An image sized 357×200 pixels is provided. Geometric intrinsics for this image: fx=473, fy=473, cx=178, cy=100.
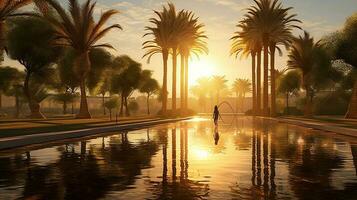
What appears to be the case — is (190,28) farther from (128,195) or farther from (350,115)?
(128,195)

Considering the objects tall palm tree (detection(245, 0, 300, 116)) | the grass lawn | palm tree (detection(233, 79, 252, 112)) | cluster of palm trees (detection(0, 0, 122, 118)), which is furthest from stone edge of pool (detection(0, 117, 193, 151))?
palm tree (detection(233, 79, 252, 112))

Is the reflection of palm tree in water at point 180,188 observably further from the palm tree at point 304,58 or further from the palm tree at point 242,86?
the palm tree at point 242,86

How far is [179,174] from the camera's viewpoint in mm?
10977

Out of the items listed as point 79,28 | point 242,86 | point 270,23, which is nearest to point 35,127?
point 79,28

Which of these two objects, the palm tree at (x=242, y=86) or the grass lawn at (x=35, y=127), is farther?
the palm tree at (x=242, y=86)

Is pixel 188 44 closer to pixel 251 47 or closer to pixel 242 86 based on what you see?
pixel 251 47

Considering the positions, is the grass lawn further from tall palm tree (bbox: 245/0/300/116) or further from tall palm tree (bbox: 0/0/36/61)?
tall palm tree (bbox: 245/0/300/116)

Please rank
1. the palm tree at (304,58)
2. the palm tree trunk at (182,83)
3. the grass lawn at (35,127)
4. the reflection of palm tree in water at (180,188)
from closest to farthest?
1. the reflection of palm tree in water at (180,188)
2. the grass lawn at (35,127)
3. the palm tree at (304,58)
4. the palm tree trunk at (182,83)

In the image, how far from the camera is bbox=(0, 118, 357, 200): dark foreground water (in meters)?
8.49

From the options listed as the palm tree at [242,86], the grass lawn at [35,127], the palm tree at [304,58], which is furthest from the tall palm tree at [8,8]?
the palm tree at [242,86]

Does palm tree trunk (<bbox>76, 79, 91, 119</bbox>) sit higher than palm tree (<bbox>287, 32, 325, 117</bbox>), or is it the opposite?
palm tree (<bbox>287, 32, 325, 117</bbox>)

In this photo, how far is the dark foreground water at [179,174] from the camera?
849 centimetres

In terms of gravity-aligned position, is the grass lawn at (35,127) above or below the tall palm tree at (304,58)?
below

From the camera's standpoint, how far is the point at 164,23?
68.6 meters
